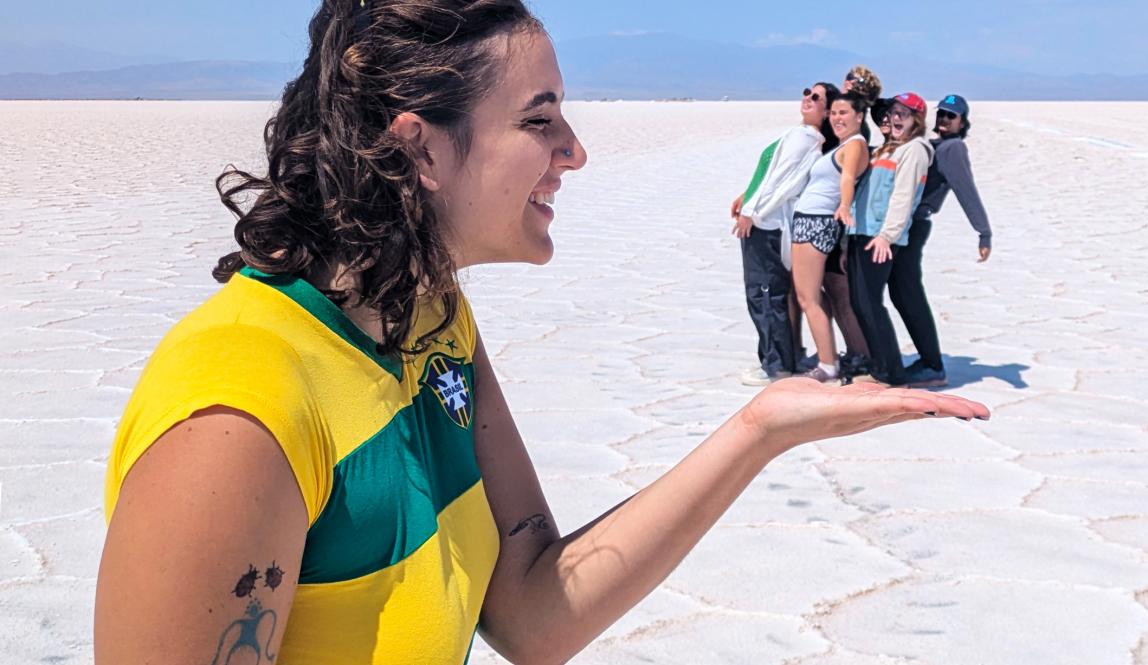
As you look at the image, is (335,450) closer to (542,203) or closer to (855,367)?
(542,203)

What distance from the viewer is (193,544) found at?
0.98 m

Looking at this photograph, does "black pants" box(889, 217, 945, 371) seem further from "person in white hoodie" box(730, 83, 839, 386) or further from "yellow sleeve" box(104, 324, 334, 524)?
"yellow sleeve" box(104, 324, 334, 524)

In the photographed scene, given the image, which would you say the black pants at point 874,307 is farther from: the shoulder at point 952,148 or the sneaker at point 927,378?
the shoulder at point 952,148

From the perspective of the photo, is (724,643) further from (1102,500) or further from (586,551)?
(1102,500)

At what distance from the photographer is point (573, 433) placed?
14.4ft

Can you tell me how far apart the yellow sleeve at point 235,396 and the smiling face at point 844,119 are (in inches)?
158

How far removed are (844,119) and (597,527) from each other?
11.7ft

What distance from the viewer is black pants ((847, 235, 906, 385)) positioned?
4949 millimetres

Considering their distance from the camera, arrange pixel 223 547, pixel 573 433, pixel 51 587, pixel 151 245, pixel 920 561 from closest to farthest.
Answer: pixel 223 547 → pixel 51 587 → pixel 920 561 → pixel 573 433 → pixel 151 245

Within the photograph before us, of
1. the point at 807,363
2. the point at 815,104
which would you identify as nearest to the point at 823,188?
the point at 815,104

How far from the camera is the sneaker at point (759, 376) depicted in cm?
509

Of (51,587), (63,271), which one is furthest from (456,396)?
(63,271)

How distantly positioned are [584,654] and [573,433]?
1.76m

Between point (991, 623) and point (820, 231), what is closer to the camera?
point (991, 623)
